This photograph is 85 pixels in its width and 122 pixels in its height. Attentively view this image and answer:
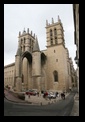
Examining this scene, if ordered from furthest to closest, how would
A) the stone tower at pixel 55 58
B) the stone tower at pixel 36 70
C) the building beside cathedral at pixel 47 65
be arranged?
the stone tower at pixel 55 58, the building beside cathedral at pixel 47 65, the stone tower at pixel 36 70

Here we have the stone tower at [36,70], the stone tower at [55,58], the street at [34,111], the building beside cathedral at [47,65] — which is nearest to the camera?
the street at [34,111]

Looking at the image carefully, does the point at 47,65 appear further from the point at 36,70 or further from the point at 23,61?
the point at 23,61

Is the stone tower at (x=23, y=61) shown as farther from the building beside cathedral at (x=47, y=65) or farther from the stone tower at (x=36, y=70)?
the stone tower at (x=36, y=70)

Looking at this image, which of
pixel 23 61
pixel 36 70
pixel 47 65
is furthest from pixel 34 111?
pixel 23 61

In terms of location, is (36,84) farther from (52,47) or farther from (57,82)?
(52,47)

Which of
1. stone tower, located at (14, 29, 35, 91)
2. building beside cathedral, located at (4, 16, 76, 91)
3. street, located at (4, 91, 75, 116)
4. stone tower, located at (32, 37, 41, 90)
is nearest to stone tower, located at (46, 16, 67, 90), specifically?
building beside cathedral, located at (4, 16, 76, 91)

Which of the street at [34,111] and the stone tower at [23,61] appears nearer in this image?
the street at [34,111]

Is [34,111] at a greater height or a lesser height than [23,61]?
lesser

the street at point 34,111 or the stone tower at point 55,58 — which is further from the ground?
the stone tower at point 55,58

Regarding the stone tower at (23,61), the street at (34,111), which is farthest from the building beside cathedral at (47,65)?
the street at (34,111)

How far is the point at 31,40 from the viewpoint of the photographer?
180 feet

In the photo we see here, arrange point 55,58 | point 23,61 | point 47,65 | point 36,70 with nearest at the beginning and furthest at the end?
1. point 36,70
2. point 55,58
3. point 47,65
4. point 23,61
